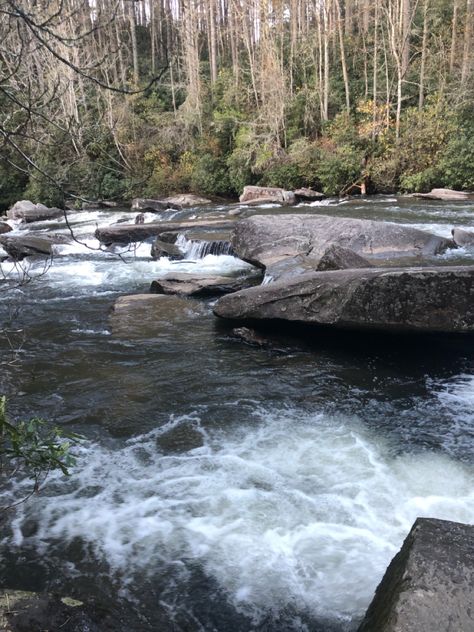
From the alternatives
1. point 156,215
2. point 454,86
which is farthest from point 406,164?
point 156,215

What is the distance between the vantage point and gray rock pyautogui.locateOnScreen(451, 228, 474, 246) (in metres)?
10.7

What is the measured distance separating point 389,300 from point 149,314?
3.62m

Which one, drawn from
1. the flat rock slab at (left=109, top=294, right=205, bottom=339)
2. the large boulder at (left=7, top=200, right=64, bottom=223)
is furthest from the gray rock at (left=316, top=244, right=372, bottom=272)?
the large boulder at (left=7, top=200, right=64, bottom=223)

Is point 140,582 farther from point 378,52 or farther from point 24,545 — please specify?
point 378,52

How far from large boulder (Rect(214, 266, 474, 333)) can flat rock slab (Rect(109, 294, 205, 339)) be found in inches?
77.1

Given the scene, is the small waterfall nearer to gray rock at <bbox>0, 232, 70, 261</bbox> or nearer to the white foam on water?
gray rock at <bbox>0, 232, 70, 261</bbox>

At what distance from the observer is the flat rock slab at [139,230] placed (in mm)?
13523

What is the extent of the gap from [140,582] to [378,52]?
98.2 feet

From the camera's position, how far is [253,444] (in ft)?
14.5

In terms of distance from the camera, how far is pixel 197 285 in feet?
28.7

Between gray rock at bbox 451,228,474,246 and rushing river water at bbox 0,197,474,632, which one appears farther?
gray rock at bbox 451,228,474,246

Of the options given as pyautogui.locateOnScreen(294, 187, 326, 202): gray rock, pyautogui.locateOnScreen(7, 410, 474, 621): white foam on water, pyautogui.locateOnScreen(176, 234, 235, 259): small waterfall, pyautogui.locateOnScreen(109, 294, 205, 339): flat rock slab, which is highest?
pyautogui.locateOnScreen(294, 187, 326, 202): gray rock

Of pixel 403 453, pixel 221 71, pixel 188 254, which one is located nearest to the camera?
pixel 403 453

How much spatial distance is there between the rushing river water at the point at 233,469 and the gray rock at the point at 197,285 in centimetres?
135
